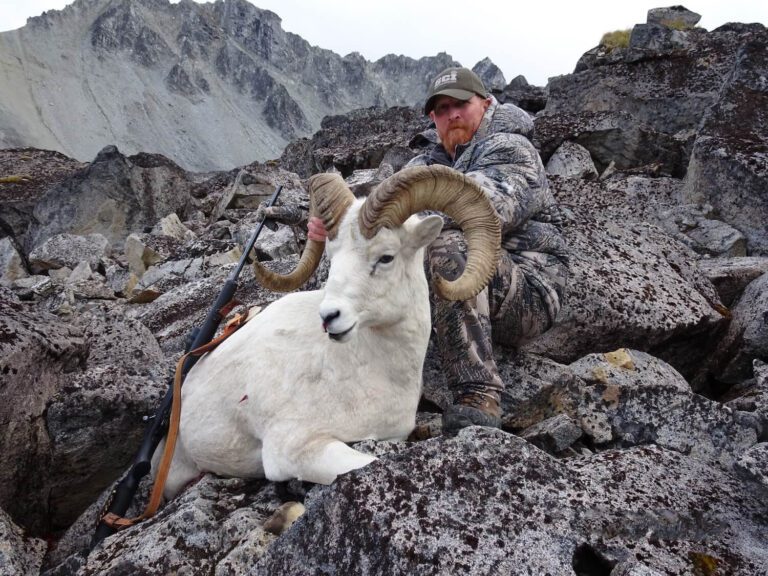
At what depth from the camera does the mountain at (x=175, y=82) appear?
236 ft

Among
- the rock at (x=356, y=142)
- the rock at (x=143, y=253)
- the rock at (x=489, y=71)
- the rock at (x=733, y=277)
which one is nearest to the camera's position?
the rock at (x=733, y=277)

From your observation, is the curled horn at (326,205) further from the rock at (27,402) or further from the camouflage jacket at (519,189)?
the rock at (27,402)

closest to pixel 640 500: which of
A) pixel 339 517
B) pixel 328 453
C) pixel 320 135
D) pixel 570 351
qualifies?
pixel 339 517

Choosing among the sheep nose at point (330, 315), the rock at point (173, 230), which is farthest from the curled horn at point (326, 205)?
the rock at point (173, 230)

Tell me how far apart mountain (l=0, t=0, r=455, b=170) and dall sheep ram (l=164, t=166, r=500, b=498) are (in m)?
70.1

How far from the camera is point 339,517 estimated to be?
9.00ft

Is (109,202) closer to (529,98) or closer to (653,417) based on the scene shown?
(529,98)

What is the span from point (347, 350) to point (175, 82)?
307 feet

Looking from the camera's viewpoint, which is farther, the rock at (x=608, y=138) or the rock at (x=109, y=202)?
the rock at (x=109, y=202)

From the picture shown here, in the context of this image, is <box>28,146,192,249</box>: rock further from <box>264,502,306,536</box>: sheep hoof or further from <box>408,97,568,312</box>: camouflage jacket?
<box>264,502,306,536</box>: sheep hoof

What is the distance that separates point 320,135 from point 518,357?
69.3 ft

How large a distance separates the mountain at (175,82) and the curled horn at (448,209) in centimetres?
7097

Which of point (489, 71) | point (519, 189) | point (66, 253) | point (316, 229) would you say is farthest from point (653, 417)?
point (489, 71)

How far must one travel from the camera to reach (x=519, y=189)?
5.13 meters
